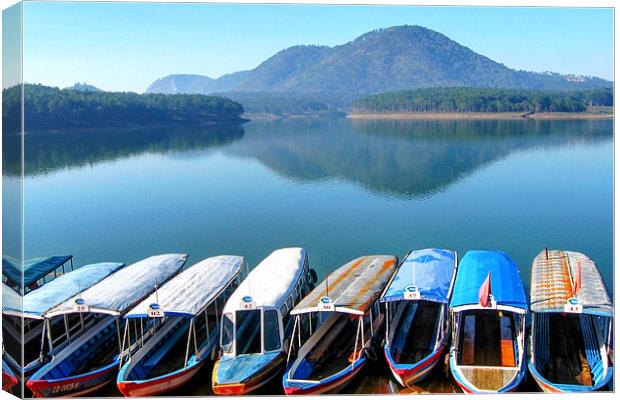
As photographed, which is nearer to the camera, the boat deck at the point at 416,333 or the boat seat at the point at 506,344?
the boat seat at the point at 506,344

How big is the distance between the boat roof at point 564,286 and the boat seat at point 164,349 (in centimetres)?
560

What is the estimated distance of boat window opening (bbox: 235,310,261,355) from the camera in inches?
389

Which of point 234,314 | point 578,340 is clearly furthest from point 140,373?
point 578,340

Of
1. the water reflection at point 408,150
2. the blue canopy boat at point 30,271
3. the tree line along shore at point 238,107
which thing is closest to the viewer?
the blue canopy boat at point 30,271

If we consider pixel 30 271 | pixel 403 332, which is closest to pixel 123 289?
pixel 30 271

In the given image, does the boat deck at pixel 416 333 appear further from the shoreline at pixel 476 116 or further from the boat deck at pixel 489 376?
the shoreline at pixel 476 116

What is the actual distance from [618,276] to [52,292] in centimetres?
866

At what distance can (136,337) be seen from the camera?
395 inches

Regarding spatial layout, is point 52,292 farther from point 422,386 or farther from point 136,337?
point 422,386


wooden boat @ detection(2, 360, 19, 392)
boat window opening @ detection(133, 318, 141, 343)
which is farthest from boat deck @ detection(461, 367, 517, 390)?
wooden boat @ detection(2, 360, 19, 392)

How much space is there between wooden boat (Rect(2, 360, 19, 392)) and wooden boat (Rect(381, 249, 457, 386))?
5045 millimetres

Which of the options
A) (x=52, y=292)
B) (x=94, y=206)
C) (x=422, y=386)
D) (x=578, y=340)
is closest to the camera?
(x=422, y=386)

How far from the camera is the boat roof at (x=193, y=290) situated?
31.4 ft

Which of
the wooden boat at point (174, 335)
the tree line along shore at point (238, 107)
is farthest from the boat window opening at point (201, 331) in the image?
the tree line along shore at point (238, 107)
